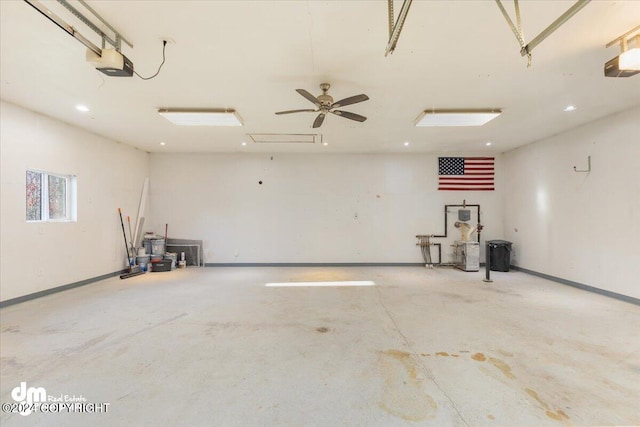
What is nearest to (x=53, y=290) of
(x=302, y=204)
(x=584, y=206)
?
(x=302, y=204)

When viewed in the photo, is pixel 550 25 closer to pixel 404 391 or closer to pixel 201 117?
pixel 404 391

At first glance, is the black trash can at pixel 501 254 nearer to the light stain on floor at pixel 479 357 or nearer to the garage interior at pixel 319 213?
the garage interior at pixel 319 213

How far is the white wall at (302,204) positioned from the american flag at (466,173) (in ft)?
0.66

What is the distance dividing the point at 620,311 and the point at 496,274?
261cm

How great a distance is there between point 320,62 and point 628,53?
297cm

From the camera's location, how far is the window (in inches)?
184

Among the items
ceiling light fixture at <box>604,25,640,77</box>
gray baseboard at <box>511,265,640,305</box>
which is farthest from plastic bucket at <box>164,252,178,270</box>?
gray baseboard at <box>511,265,640,305</box>

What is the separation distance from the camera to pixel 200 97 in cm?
408

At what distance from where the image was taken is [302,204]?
7723 millimetres

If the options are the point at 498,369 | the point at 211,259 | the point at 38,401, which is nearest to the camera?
the point at 38,401

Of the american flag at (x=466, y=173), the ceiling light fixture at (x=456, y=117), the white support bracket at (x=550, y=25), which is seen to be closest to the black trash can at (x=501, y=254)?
the american flag at (x=466, y=173)

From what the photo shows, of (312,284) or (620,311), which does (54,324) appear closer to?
(312,284)

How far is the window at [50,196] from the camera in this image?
468cm

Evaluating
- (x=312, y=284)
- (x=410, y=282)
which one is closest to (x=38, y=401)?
(x=312, y=284)
